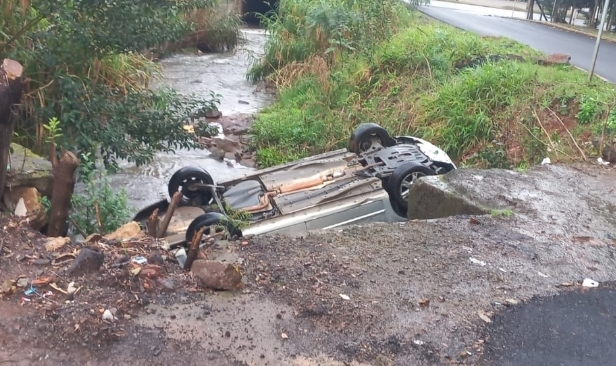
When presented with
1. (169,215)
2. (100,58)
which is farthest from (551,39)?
(169,215)

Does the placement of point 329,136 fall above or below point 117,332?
below

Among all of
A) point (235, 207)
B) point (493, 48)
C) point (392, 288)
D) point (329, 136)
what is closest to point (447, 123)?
point (329, 136)

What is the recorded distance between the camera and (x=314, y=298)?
3990 millimetres

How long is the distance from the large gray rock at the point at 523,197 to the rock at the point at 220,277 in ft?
8.75

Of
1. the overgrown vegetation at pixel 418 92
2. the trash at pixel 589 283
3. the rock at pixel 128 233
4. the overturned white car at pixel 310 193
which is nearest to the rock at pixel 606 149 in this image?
the overgrown vegetation at pixel 418 92

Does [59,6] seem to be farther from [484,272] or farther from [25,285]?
[484,272]

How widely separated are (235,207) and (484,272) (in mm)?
2984

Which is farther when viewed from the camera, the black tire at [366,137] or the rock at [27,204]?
the black tire at [366,137]

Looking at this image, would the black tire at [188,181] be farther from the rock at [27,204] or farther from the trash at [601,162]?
the trash at [601,162]

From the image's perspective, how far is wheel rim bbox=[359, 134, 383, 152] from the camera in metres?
8.68

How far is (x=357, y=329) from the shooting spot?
3.74 metres

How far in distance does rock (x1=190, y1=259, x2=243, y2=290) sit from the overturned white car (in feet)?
6.24

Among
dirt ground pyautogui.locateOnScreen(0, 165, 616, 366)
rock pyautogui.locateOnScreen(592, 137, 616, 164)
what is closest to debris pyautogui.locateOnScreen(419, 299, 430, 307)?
dirt ground pyautogui.locateOnScreen(0, 165, 616, 366)

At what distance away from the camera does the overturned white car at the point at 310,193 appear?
6.36 meters
